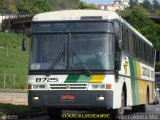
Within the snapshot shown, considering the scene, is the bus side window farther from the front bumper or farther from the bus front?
the front bumper

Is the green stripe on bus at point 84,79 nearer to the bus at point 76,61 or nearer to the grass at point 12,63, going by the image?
the bus at point 76,61

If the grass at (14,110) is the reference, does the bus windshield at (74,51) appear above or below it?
above

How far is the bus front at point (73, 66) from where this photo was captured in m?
15.6

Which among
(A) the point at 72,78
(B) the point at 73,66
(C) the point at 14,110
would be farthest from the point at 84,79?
(C) the point at 14,110

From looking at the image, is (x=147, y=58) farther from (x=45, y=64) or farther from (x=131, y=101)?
(x=45, y=64)

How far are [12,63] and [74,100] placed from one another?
160 ft

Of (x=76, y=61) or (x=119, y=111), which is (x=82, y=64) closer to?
(x=76, y=61)

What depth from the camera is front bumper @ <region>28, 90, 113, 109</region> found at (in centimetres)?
1559

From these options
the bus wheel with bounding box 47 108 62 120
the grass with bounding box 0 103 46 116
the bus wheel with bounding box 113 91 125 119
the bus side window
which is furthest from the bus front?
the grass with bounding box 0 103 46 116

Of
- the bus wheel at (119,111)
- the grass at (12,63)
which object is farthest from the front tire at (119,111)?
the grass at (12,63)

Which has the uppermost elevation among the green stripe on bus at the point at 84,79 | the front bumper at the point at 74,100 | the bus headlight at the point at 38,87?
the green stripe on bus at the point at 84,79

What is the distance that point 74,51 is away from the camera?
15.9 m

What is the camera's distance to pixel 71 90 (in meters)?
15.7

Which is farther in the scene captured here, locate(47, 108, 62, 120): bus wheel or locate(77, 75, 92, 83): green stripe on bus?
locate(47, 108, 62, 120): bus wheel
